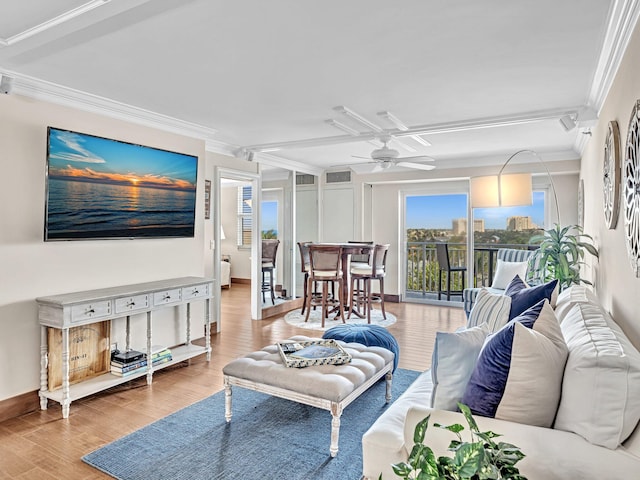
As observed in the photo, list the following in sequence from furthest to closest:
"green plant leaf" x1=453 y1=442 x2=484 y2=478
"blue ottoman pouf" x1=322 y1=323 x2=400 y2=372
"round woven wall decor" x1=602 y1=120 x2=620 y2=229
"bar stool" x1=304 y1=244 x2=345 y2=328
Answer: "bar stool" x1=304 y1=244 x2=345 y2=328 < "blue ottoman pouf" x1=322 y1=323 x2=400 y2=372 < "round woven wall decor" x1=602 y1=120 x2=620 y2=229 < "green plant leaf" x1=453 y1=442 x2=484 y2=478

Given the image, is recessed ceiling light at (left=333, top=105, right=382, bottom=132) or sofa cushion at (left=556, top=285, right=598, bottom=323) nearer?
sofa cushion at (left=556, top=285, right=598, bottom=323)

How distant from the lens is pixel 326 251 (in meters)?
5.68

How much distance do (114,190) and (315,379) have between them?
2408mm

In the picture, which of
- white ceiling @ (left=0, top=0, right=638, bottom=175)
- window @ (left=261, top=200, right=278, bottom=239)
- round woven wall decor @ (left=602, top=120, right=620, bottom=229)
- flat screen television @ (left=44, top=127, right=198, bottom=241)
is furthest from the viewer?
window @ (left=261, top=200, right=278, bottom=239)

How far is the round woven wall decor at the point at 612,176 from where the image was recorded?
252cm

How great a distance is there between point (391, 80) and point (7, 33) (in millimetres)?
2344

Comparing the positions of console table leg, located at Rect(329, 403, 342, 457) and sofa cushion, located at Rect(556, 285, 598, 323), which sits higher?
sofa cushion, located at Rect(556, 285, 598, 323)

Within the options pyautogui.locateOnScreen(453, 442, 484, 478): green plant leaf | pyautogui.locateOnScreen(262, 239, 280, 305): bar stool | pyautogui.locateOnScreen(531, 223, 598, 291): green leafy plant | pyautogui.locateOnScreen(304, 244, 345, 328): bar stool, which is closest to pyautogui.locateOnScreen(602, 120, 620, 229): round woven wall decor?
pyautogui.locateOnScreen(531, 223, 598, 291): green leafy plant

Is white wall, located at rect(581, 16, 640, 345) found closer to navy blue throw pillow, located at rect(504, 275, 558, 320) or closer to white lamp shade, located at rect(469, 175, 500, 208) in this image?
navy blue throw pillow, located at rect(504, 275, 558, 320)

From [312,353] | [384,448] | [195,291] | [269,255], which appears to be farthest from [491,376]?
[269,255]

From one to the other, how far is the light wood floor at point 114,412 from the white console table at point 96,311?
123 mm

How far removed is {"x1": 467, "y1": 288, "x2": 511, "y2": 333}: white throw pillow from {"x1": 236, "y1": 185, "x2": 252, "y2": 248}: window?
278 inches

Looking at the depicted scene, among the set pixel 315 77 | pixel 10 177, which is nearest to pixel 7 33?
pixel 10 177

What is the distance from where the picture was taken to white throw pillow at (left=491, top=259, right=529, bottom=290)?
5316 mm
